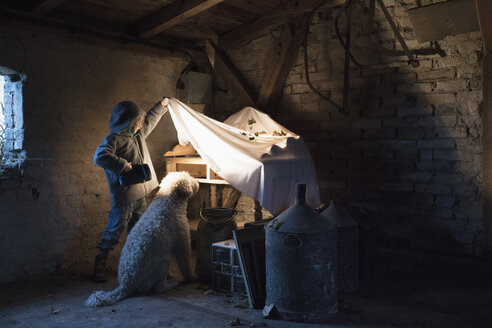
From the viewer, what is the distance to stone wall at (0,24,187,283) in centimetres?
421

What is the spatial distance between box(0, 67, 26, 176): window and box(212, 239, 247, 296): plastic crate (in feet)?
7.30

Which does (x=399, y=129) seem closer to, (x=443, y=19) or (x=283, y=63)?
(x=443, y=19)

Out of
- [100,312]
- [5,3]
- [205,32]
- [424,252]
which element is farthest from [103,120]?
[424,252]

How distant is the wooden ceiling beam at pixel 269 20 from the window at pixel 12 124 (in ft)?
9.33

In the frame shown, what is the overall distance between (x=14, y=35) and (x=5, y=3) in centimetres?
30

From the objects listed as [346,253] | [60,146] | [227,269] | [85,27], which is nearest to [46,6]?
[85,27]

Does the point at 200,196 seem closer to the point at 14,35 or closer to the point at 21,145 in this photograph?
the point at 21,145

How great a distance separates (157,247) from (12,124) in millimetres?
2044

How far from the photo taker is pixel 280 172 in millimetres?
4258

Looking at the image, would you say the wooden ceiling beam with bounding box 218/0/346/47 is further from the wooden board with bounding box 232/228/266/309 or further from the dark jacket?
the wooden board with bounding box 232/228/266/309

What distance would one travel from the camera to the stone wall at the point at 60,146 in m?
4.21

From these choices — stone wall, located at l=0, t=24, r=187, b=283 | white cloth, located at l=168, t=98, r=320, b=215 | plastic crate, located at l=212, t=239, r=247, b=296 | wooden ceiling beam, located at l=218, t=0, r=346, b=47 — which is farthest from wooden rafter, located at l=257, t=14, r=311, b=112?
plastic crate, located at l=212, t=239, r=247, b=296

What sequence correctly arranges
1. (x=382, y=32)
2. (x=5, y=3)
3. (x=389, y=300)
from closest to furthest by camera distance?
(x=389, y=300)
(x=5, y=3)
(x=382, y=32)

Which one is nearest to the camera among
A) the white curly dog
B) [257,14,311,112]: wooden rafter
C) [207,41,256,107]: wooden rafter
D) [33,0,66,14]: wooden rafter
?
the white curly dog
